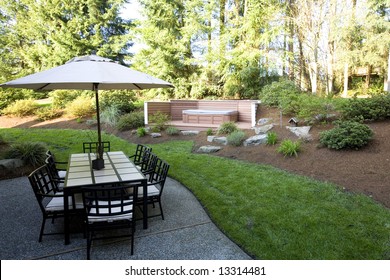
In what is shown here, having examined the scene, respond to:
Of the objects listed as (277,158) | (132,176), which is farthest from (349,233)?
(277,158)

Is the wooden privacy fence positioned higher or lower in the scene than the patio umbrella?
lower

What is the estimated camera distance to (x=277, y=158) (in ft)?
19.3

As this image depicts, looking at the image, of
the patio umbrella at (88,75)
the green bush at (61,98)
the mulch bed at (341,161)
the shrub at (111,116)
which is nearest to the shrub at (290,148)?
the mulch bed at (341,161)

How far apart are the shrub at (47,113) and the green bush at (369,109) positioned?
12.5 metres

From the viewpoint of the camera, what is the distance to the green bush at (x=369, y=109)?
241 inches

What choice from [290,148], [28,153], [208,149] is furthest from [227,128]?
[28,153]

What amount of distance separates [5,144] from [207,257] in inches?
261

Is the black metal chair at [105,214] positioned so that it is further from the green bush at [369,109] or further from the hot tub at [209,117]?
the hot tub at [209,117]

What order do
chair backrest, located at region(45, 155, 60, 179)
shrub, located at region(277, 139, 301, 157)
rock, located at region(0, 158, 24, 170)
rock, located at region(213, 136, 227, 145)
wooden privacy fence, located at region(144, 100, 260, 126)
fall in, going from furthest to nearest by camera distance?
wooden privacy fence, located at region(144, 100, 260, 126), rock, located at region(213, 136, 227, 145), shrub, located at region(277, 139, 301, 157), rock, located at region(0, 158, 24, 170), chair backrest, located at region(45, 155, 60, 179)

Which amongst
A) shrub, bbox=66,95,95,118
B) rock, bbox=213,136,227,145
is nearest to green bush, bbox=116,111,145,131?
shrub, bbox=66,95,95,118

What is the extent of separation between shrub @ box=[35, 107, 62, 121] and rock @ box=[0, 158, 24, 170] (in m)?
7.96

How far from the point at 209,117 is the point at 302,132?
13.4ft

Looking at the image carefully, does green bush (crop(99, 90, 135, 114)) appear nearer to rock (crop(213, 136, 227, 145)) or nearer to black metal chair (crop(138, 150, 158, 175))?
rock (crop(213, 136, 227, 145))

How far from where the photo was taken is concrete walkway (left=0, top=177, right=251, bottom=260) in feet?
8.80
